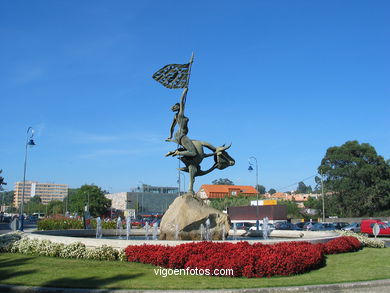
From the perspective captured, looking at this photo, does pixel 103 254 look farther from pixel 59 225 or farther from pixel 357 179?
pixel 357 179

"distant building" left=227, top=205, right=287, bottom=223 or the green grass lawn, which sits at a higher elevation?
"distant building" left=227, top=205, right=287, bottom=223


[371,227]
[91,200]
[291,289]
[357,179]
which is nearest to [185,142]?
[291,289]

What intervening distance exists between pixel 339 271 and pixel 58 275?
8.00m

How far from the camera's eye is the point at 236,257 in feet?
35.9

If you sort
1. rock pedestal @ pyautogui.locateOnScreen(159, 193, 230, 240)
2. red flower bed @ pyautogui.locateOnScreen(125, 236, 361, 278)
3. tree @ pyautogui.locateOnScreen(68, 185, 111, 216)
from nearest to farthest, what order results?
red flower bed @ pyautogui.locateOnScreen(125, 236, 361, 278)
rock pedestal @ pyautogui.locateOnScreen(159, 193, 230, 240)
tree @ pyautogui.locateOnScreen(68, 185, 111, 216)

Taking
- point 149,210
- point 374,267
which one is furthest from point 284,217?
point 149,210

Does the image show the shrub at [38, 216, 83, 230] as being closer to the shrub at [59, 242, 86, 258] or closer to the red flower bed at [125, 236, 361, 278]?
the shrub at [59, 242, 86, 258]

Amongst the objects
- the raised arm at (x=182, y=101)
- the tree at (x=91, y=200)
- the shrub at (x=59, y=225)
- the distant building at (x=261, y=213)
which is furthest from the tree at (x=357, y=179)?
the tree at (x=91, y=200)

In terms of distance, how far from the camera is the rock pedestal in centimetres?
1664

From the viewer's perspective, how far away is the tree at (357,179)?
54.6 m

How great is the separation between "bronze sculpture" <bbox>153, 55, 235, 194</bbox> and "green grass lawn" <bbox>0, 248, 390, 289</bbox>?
24.4 ft

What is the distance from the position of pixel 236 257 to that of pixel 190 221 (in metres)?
5.91

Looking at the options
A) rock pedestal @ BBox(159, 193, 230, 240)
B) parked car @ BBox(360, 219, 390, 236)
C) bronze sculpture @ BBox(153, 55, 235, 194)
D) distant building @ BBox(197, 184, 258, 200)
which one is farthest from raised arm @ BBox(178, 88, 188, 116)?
distant building @ BBox(197, 184, 258, 200)

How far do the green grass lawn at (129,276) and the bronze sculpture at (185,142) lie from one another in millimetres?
7430
